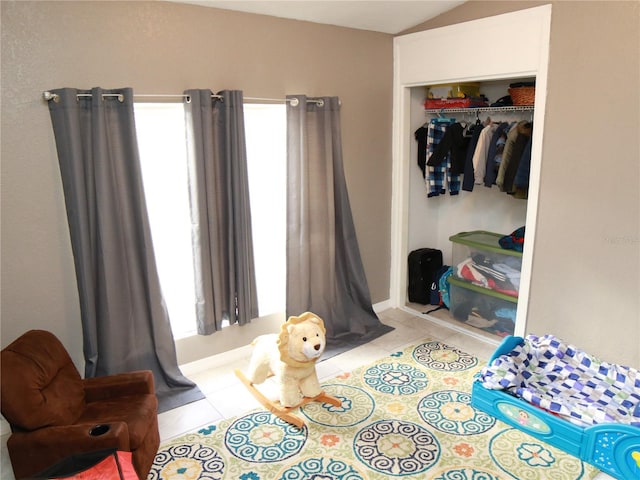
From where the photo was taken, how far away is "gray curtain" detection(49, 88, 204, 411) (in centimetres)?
260

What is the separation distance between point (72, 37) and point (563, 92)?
2881 millimetres

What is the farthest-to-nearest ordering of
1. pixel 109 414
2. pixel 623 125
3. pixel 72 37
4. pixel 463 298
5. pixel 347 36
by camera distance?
pixel 463 298 < pixel 347 36 < pixel 623 125 < pixel 72 37 < pixel 109 414

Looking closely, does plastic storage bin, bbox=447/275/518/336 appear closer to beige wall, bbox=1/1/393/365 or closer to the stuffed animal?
the stuffed animal

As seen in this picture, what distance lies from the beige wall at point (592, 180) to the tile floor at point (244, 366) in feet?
2.67

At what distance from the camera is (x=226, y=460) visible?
2.49m

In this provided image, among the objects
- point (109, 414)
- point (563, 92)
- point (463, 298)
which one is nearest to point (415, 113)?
point (563, 92)

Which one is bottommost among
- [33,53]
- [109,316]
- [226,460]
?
[226,460]

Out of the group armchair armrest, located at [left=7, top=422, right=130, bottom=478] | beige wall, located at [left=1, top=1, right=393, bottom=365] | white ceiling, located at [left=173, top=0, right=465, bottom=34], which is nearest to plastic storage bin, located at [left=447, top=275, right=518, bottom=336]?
beige wall, located at [left=1, top=1, right=393, bottom=365]

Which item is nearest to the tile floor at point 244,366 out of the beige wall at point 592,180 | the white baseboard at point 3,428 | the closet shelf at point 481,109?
the white baseboard at point 3,428

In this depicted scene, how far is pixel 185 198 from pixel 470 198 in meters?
2.62

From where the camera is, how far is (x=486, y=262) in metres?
3.88

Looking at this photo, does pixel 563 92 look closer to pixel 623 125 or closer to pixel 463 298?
pixel 623 125

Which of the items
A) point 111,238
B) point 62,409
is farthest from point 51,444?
point 111,238

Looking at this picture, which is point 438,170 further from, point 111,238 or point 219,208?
point 111,238
